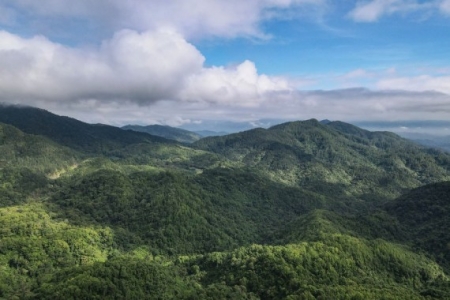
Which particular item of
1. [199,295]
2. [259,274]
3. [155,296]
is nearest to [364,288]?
[259,274]

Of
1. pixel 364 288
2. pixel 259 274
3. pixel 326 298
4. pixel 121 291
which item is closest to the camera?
pixel 326 298

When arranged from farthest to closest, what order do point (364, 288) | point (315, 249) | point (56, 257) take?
1. point (56, 257)
2. point (315, 249)
3. point (364, 288)

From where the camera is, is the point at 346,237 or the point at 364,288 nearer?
the point at 364,288

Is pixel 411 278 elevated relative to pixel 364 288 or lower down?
lower down

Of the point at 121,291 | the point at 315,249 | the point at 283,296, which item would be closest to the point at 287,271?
the point at 283,296

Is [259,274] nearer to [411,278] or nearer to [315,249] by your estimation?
[315,249]

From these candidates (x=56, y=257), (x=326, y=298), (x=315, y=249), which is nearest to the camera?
(x=326, y=298)

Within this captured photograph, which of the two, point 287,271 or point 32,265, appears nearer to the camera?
point 287,271

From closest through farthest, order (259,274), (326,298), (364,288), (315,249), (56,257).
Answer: (326,298) → (364,288) → (259,274) → (315,249) → (56,257)

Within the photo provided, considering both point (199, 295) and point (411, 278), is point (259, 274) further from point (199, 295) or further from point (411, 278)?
point (411, 278)
